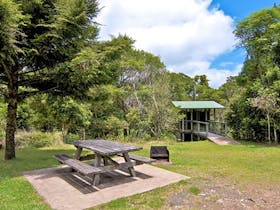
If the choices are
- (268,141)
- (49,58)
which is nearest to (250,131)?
(268,141)

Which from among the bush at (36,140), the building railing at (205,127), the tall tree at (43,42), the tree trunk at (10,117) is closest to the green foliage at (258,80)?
the building railing at (205,127)

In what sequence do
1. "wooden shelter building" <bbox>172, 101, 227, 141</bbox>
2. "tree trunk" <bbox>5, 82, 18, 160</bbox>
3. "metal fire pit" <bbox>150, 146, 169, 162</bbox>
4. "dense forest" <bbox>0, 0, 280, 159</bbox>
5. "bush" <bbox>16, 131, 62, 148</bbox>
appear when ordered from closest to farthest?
"dense forest" <bbox>0, 0, 280, 159</bbox> → "metal fire pit" <bbox>150, 146, 169, 162</bbox> → "tree trunk" <bbox>5, 82, 18, 160</bbox> → "bush" <bbox>16, 131, 62, 148</bbox> → "wooden shelter building" <bbox>172, 101, 227, 141</bbox>

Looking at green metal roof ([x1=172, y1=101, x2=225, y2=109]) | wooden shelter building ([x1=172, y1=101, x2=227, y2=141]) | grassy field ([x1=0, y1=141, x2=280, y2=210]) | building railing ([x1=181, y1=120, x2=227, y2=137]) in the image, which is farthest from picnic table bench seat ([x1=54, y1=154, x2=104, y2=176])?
green metal roof ([x1=172, y1=101, x2=225, y2=109])

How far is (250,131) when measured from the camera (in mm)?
14398

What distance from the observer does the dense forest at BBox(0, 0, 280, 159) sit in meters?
7.08

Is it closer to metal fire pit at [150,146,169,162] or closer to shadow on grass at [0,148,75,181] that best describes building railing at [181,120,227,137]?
metal fire pit at [150,146,169,162]

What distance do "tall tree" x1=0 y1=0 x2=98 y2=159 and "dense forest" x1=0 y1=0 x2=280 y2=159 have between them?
3cm

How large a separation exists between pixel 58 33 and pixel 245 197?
625 centimetres

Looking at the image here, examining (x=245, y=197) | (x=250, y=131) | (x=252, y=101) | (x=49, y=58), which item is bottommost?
(x=245, y=197)

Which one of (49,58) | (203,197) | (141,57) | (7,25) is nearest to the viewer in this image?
(203,197)

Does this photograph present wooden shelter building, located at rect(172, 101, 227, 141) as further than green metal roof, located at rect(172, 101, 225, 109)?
No

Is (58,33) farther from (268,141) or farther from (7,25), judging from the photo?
(268,141)

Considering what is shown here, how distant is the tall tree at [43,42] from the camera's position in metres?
6.28

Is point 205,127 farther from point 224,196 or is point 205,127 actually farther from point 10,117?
point 224,196
